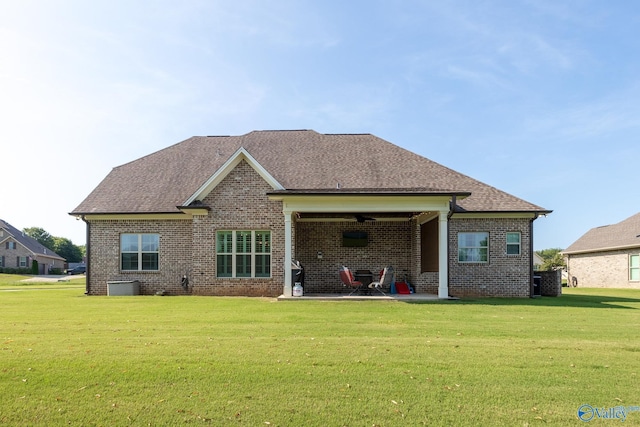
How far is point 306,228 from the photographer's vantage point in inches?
742

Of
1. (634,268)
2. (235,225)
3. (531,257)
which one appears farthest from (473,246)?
(634,268)

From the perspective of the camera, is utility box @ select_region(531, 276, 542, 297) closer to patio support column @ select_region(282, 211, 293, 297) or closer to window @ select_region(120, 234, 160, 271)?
patio support column @ select_region(282, 211, 293, 297)

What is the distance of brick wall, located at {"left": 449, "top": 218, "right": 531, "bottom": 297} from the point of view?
17.9m

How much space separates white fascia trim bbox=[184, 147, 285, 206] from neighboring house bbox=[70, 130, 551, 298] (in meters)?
0.05

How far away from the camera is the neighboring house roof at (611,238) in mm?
30266

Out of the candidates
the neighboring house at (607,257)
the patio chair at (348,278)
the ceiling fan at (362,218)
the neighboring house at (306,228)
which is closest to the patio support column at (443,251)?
the neighboring house at (306,228)

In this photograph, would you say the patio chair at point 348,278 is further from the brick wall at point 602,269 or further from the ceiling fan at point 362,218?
the brick wall at point 602,269

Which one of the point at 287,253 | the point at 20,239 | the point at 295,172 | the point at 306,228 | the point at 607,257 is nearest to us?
the point at 287,253

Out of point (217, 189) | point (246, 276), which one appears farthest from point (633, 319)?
point (217, 189)

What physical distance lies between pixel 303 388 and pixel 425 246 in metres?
12.8

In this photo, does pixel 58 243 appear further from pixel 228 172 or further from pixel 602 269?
pixel 602 269

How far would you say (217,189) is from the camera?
17312mm

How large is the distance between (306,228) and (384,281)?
4016 mm

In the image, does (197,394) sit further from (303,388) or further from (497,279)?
(497,279)
